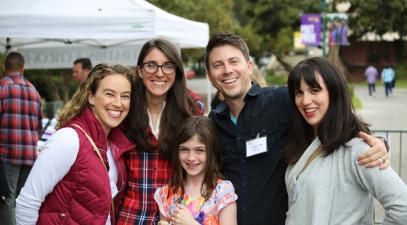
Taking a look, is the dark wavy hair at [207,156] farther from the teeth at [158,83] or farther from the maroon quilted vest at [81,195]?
the maroon quilted vest at [81,195]

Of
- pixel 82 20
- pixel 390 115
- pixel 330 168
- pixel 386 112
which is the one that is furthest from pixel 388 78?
pixel 330 168

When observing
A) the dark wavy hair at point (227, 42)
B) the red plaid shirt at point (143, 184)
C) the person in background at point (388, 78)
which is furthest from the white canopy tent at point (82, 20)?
the person in background at point (388, 78)

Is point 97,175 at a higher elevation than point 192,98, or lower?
lower

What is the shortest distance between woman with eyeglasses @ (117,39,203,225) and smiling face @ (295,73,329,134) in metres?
0.83

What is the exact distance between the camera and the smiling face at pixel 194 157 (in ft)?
9.42

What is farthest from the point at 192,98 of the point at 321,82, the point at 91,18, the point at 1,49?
the point at 1,49

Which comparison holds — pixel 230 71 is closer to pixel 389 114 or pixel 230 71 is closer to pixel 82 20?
pixel 82 20

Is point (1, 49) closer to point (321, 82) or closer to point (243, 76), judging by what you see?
point (243, 76)

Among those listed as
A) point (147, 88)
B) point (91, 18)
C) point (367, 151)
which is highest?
point (91, 18)

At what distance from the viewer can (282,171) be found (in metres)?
2.83

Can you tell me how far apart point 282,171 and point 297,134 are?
0.87 ft

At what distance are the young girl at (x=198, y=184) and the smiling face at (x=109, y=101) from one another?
39cm

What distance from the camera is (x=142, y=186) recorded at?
293 centimetres

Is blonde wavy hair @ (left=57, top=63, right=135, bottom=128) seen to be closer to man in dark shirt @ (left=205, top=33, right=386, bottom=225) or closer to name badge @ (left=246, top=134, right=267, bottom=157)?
man in dark shirt @ (left=205, top=33, right=386, bottom=225)
